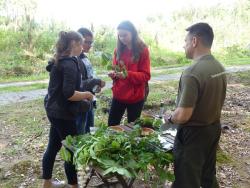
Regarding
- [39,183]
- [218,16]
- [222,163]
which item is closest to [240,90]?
[222,163]

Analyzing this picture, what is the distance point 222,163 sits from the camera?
4.89 meters

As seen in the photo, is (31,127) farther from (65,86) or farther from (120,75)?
(65,86)

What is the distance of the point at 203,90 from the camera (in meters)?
2.85

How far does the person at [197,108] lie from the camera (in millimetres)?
2812

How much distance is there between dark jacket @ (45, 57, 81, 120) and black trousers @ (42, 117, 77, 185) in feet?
0.31

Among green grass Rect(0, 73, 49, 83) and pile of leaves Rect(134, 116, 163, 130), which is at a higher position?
pile of leaves Rect(134, 116, 163, 130)

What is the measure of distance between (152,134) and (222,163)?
6.33ft

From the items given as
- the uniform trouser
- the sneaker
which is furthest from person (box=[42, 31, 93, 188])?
the uniform trouser

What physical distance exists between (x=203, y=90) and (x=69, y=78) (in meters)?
1.24

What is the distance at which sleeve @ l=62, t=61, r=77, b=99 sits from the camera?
10.8 ft

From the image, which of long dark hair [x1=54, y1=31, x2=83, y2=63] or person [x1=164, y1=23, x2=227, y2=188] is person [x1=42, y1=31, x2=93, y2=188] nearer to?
long dark hair [x1=54, y1=31, x2=83, y2=63]

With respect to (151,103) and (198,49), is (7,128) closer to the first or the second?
(151,103)

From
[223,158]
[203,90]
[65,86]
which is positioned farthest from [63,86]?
[223,158]

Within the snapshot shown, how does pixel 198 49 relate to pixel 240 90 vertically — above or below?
above
